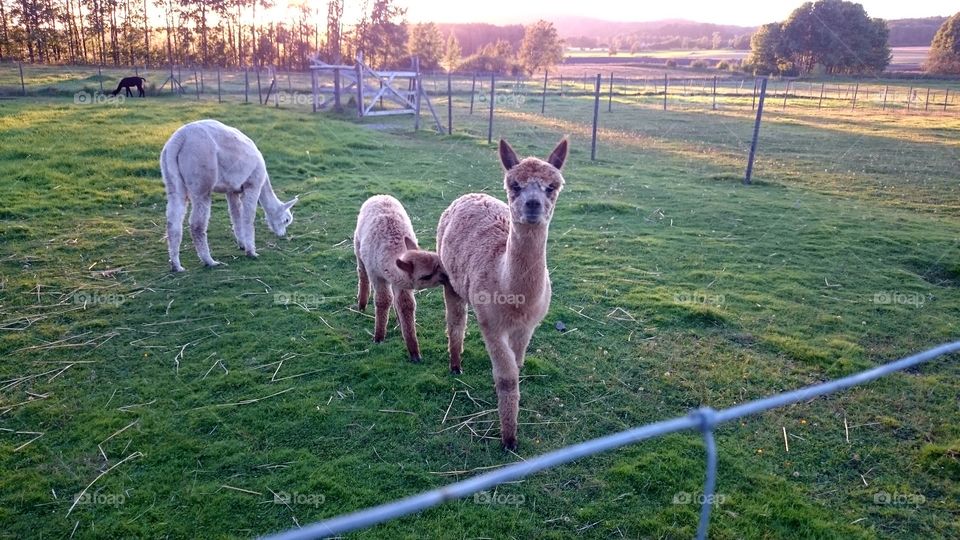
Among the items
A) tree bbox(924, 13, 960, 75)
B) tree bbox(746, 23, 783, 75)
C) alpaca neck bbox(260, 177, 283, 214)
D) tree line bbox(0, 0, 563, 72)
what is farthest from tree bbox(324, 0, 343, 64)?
alpaca neck bbox(260, 177, 283, 214)

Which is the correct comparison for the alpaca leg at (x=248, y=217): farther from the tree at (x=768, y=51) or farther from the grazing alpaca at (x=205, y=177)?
the tree at (x=768, y=51)

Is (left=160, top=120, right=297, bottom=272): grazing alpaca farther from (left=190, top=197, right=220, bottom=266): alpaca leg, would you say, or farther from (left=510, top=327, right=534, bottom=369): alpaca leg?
(left=510, top=327, right=534, bottom=369): alpaca leg

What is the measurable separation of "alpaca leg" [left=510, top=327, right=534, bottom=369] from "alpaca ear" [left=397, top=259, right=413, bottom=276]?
120 centimetres

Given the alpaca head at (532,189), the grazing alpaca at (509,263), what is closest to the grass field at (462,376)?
the grazing alpaca at (509,263)

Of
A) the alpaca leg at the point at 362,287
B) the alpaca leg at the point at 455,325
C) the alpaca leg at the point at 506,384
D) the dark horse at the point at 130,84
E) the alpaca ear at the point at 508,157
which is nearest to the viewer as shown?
the alpaca ear at the point at 508,157

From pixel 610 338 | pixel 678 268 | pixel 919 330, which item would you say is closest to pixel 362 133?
pixel 678 268

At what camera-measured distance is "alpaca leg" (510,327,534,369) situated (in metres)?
4.18

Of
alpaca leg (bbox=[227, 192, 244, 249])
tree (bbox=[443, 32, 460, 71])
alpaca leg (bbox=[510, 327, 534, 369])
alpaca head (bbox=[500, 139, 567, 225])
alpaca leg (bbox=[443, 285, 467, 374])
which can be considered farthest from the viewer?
tree (bbox=[443, 32, 460, 71])

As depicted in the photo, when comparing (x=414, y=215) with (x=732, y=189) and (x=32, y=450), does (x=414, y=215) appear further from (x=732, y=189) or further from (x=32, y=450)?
(x=732, y=189)

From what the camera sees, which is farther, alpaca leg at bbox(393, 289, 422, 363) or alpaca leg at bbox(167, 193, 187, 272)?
alpaca leg at bbox(167, 193, 187, 272)

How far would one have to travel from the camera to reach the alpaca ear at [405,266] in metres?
4.79

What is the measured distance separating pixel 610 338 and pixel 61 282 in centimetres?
658

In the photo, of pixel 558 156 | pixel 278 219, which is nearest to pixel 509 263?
pixel 558 156

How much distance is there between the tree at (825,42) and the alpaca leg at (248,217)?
35474 millimetres
